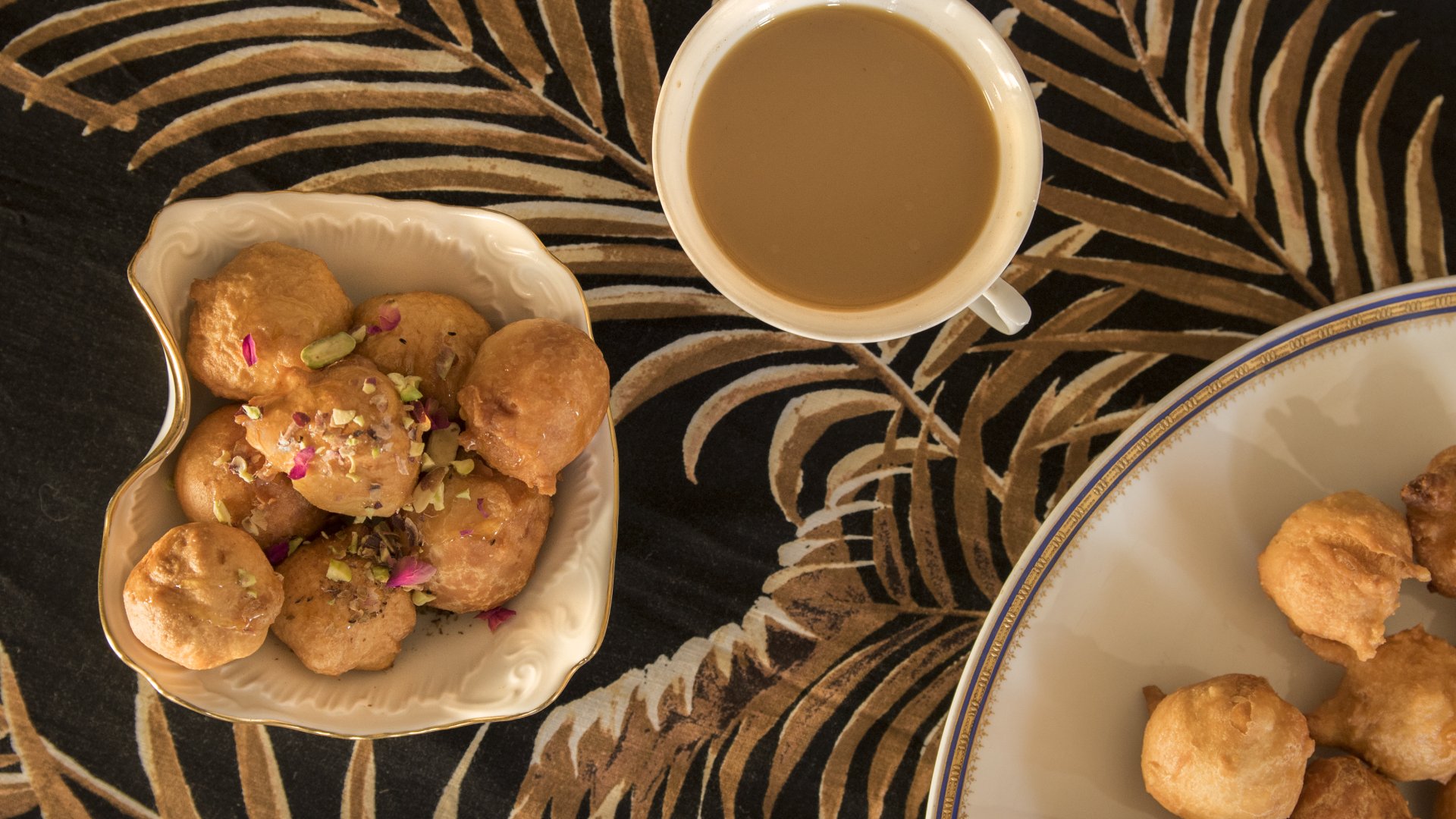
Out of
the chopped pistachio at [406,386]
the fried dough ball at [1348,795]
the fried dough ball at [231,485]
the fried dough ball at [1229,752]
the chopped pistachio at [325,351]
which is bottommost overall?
the fried dough ball at [1348,795]

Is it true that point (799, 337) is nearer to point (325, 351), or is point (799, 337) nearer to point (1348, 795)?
point (325, 351)

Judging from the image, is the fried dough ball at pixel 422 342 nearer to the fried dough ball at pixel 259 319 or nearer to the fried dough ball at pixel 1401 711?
the fried dough ball at pixel 259 319

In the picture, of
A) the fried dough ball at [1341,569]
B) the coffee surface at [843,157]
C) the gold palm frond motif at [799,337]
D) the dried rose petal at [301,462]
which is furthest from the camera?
the gold palm frond motif at [799,337]

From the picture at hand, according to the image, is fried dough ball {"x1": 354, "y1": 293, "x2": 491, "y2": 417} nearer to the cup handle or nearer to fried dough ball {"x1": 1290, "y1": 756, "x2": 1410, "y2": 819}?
the cup handle

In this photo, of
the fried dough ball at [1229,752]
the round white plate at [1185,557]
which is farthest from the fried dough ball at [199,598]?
the fried dough ball at [1229,752]

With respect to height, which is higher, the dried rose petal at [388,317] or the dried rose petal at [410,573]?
the dried rose petal at [388,317]

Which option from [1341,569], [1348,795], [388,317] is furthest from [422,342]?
[1348,795]
